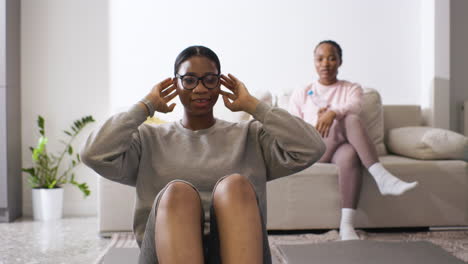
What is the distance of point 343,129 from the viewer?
2650mm

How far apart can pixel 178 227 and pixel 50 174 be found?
2456 mm

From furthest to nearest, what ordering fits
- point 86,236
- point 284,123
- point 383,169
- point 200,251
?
point 86,236 < point 383,169 < point 284,123 < point 200,251

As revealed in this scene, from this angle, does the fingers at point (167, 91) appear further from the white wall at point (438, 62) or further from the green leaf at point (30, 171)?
the white wall at point (438, 62)

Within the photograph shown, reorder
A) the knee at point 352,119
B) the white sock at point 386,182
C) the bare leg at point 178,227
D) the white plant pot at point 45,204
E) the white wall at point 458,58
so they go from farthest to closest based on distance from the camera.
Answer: the white wall at point 458,58
the white plant pot at point 45,204
the knee at point 352,119
the white sock at point 386,182
the bare leg at point 178,227

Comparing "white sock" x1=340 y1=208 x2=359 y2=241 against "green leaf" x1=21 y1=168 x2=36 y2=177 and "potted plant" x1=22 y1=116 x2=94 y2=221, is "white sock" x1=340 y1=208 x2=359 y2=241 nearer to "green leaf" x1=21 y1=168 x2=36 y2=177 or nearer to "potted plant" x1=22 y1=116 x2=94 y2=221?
"potted plant" x1=22 y1=116 x2=94 y2=221

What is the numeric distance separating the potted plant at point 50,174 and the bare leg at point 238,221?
7.66 ft

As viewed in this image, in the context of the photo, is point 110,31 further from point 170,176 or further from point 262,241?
point 262,241

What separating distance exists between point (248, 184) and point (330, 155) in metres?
1.55

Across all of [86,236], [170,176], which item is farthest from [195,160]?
[86,236]

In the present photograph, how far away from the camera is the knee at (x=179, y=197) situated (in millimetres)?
1134

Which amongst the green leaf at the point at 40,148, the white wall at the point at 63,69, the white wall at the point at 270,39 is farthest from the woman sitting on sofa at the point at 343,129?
the green leaf at the point at 40,148

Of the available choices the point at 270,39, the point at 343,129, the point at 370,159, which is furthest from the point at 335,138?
the point at 270,39

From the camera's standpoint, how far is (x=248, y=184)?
1.20m

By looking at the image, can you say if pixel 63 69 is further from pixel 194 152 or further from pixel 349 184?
pixel 194 152
